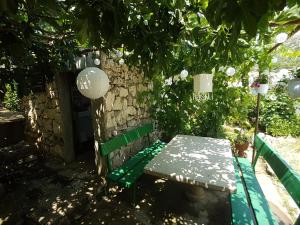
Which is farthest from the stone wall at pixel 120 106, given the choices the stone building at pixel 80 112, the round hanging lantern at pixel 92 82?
the round hanging lantern at pixel 92 82

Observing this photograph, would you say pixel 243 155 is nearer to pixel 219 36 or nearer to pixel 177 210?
pixel 177 210

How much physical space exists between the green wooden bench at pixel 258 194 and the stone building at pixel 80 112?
227cm

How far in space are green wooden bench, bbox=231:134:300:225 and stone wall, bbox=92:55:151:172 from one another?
86.5 inches

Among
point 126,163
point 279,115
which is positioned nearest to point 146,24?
point 126,163

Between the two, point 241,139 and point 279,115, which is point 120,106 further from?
point 279,115

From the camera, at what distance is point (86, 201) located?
126 inches

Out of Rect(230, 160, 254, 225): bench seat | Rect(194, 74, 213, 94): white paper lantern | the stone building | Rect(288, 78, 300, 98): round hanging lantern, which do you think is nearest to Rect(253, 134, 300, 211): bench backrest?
Rect(230, 160, 254, 225): bench seat

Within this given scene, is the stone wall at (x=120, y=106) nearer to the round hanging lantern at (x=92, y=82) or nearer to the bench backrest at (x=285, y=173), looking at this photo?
the round hanging lantern at (x=92, y=82)

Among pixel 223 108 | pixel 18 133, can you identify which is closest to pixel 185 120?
pixel 223 108

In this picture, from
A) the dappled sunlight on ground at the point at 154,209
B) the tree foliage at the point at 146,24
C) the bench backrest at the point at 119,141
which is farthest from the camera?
the bench backrest at the point at 119,141

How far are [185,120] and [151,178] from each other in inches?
58.7

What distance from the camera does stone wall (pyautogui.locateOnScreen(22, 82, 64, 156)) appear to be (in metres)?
4.36

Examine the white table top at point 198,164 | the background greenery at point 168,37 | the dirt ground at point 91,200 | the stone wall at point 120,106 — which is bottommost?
the dirt ground at point 91,200

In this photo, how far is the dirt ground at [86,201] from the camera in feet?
9.14
